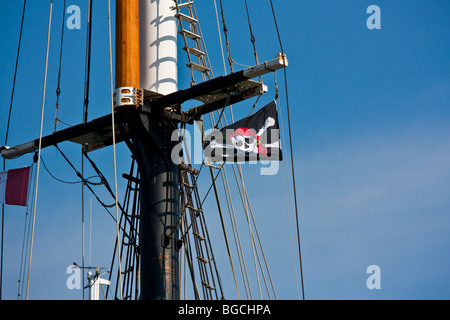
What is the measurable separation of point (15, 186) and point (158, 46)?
4687 mm

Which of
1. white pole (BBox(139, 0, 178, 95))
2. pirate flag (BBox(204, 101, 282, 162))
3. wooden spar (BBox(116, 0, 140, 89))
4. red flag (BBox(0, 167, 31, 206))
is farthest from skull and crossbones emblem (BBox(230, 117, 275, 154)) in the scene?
red flag (BBox(0, 167, 31, 206))

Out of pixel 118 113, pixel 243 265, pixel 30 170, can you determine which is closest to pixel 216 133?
pixel 118 113

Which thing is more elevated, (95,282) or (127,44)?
(127,44)

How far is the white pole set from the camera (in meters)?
16.9

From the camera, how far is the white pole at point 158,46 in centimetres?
1694

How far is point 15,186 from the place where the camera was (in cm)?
1794

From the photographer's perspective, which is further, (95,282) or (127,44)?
(95,282)

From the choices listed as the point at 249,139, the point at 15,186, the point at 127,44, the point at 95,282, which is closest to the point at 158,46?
the point at 127,44

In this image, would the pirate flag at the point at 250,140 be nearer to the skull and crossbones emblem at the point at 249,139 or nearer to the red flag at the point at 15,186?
the skull and crossbones emblem at the point at 249,139

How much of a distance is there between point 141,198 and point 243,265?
325cm

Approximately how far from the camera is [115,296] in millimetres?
16812

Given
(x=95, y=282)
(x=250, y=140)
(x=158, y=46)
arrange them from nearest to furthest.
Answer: (x=250, y=140), (x=158, y=46), (x=95, y=282)

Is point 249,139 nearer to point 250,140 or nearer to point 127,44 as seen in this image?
point 250,140

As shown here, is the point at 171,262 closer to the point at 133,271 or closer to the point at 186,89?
the point at 133,271
